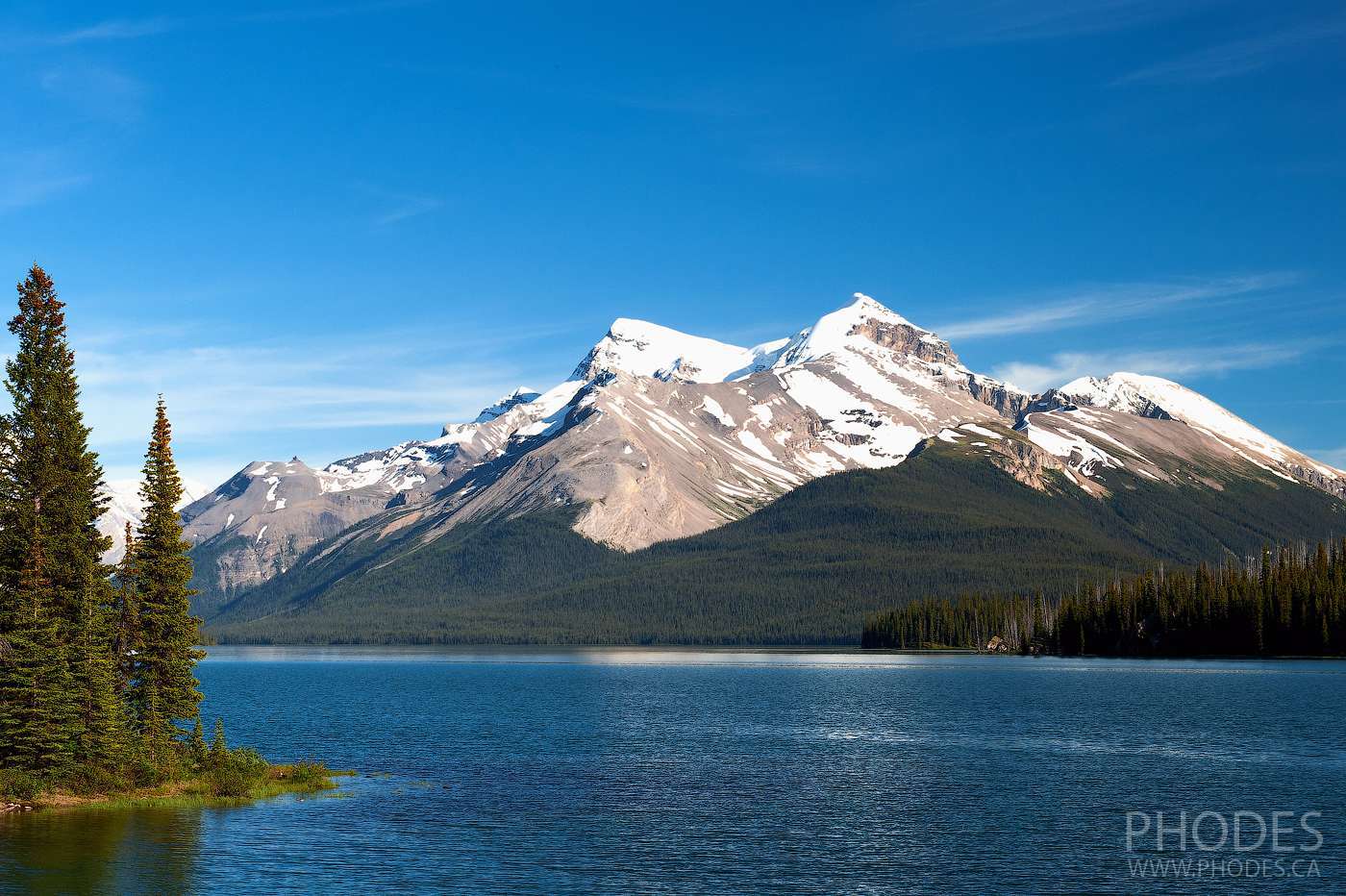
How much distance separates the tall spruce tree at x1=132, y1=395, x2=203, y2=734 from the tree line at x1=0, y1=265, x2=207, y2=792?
0.08 metres

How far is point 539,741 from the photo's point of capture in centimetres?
11344

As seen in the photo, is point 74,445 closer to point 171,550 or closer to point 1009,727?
point 171,550

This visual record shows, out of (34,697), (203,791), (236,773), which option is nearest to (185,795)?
(203,791)

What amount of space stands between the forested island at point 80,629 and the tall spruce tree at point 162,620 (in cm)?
8

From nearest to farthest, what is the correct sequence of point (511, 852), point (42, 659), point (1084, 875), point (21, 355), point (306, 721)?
point (1084, 875), point (511, 852), point (42, 659), point (21, 355), point (306, 721)

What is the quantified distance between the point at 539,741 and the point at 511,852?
5297 centimetres

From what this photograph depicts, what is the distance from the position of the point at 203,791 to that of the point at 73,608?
41.4 ft

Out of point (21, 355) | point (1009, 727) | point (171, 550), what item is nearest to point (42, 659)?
point (171, 550)

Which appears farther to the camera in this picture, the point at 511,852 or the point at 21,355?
the point at 21,355

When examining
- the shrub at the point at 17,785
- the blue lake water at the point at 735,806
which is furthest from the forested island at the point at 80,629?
the blue lake water at the point at 735,806

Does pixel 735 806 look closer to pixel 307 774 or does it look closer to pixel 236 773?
pixel 307 774

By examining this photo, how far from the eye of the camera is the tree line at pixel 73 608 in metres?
71.2

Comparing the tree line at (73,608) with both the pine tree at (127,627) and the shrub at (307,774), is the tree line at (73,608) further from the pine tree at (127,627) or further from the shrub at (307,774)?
the shrub at (307,774)

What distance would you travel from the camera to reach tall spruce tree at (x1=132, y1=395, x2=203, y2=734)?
3086 inches
